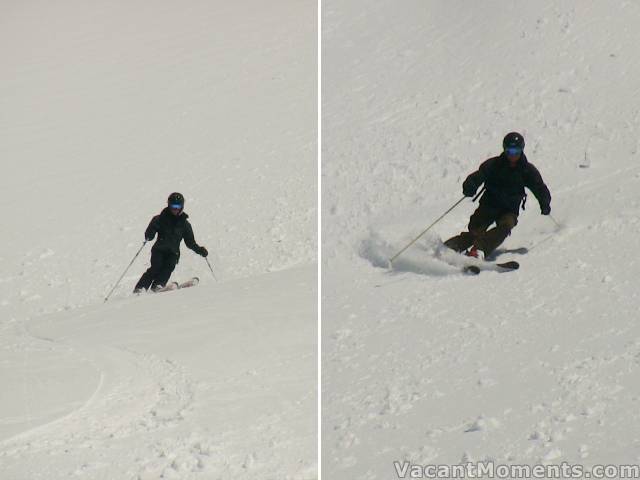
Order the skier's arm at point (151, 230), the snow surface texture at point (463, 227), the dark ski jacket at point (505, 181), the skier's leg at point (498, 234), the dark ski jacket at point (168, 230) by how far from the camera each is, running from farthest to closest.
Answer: the dark ski jacket at point (168, 230) < the skier's arm at point (151, 230) < the dark ski jacket at point (505, 181) < the skier's leg at point (498, 234) < the snow surface texture at point (463, 227)

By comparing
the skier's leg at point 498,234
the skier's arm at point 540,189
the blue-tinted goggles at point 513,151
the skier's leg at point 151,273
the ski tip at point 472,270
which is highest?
the blue-tinted goggles at point 513,151

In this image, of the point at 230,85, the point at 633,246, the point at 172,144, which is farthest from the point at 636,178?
the point at 230,85

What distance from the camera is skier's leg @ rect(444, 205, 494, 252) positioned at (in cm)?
716

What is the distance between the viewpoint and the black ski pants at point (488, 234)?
281 inches

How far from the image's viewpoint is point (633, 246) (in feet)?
22.2

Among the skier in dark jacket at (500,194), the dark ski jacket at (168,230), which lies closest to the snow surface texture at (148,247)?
the dark ski jacket at (168,230)

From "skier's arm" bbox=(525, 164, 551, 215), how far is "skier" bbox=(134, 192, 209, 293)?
345cm

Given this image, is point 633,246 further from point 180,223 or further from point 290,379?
point 180,223

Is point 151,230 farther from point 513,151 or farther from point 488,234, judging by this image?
point 513,151

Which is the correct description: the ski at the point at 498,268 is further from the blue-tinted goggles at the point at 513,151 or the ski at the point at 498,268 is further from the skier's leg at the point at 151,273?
the skier's leg at the point at 151,273

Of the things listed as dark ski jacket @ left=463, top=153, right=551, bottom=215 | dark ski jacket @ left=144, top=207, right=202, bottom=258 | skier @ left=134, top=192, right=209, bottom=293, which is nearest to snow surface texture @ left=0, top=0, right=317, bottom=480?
skier @ left=134, top=192, right=209, bottom=293

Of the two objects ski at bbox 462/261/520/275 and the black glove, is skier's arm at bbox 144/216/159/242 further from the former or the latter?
ski at bbox 462/261/520/275

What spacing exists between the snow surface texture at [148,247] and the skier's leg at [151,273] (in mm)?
362

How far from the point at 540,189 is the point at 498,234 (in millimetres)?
474
